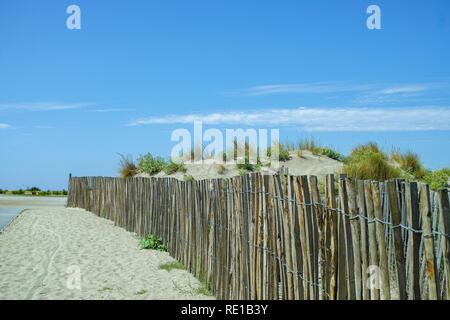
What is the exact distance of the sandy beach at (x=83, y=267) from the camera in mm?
6957

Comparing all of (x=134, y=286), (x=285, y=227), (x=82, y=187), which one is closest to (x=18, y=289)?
(x=134, y=286)

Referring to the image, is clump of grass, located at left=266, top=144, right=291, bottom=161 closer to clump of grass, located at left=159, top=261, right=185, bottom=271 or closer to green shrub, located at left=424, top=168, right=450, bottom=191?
green shrub, located at left=424, top=168, right=450, bottom=191

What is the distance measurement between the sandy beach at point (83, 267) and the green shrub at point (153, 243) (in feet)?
→ 0.62

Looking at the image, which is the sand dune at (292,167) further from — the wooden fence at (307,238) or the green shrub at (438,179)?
the wooden fence at (307,238)

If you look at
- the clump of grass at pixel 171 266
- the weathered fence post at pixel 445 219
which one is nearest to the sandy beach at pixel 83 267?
the clump of grass at pixel 171 266

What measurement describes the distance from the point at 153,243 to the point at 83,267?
1851mm

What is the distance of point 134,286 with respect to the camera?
23.8ft

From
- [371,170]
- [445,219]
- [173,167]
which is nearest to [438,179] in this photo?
[371,170]

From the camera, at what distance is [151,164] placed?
78.6 feet

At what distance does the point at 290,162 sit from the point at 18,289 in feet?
53.7

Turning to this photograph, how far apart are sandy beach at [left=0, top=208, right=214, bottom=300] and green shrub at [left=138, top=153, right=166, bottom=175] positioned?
33.5 feet

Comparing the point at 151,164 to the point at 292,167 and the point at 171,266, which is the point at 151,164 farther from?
the point at 171,266

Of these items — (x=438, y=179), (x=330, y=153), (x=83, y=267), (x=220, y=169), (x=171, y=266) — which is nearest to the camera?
(x=171, y=266)
